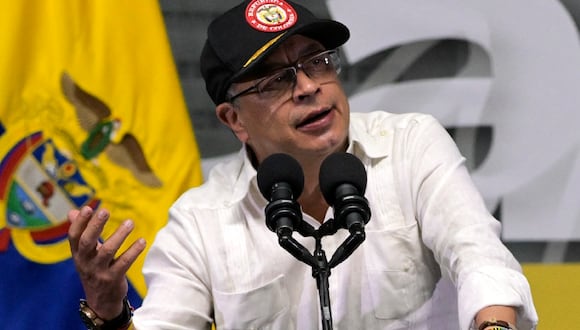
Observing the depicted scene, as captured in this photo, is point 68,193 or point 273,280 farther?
point 68,193

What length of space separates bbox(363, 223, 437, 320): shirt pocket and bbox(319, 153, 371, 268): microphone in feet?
1.62

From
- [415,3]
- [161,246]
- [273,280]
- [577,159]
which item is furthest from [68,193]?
[577,159]

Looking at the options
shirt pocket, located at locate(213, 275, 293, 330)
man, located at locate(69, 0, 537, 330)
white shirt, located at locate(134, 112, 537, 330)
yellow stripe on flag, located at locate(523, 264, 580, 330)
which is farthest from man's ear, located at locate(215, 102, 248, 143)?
yellow stripe on flag, located at locate(523, 264, 580, 330)

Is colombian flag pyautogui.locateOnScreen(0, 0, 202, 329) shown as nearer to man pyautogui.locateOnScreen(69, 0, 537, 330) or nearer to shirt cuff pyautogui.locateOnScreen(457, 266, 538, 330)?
man pyautogui.locateOnScreen(69, 0, 537, 330)

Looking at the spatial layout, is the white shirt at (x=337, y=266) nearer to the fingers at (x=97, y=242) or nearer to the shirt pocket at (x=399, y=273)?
the shirt pocket at (x=399, y=273)

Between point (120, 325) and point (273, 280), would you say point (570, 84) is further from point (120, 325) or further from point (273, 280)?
point (120, 325)

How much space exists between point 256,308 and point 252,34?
52 centimetres

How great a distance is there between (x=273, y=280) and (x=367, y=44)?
929 mm

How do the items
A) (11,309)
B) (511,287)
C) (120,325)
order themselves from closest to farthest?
(511,287) → (120,325) → (11,309)

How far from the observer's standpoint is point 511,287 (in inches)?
57.0

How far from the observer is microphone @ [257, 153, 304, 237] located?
1.30 meters

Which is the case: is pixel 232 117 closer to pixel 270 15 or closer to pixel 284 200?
pixel 270 15

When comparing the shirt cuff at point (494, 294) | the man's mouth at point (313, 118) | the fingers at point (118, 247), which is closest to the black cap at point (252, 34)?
the man's mouth at point (313, 118)

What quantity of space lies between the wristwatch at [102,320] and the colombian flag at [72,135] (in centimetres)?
70
